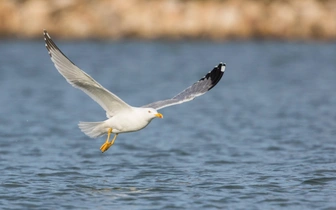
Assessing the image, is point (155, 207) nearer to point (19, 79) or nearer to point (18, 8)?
point (19, 79)

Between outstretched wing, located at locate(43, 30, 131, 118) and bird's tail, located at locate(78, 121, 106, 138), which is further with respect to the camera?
bird's tail, located at locate(78, 121, 106, 138)

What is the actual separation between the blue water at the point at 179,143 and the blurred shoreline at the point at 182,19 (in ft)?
25.3

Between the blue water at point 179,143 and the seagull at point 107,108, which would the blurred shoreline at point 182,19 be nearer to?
the blue water at point 179,143

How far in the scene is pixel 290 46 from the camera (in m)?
34.3

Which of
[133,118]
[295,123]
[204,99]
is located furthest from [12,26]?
[133,118]

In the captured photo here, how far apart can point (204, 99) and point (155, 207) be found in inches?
467

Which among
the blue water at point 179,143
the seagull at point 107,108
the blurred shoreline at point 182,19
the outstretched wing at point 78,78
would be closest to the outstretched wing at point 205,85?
the seagull at point 107,108

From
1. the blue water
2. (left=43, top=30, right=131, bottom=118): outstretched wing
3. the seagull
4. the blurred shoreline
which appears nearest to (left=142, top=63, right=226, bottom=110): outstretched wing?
the seagull

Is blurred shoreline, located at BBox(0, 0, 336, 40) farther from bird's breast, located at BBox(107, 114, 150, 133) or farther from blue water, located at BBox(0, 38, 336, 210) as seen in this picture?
bird's breast, located at BBox(107, 114, 150, 133)

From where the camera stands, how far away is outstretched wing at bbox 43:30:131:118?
29.2ft

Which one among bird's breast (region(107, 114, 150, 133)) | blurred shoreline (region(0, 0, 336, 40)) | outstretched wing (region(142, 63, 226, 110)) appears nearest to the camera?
bird's breast (region(107, 114, 150, 133))

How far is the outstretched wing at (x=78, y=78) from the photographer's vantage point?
29.2 feet

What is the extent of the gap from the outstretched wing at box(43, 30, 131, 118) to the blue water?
3.59 feet

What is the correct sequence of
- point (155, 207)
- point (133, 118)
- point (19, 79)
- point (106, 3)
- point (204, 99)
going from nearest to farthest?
point (155, 207) < point (133, 118) < point (204, 99) < point (19, 79) < point (106, 3)
